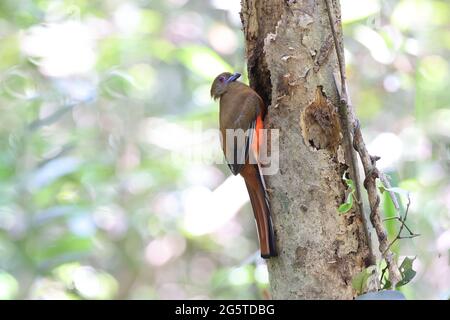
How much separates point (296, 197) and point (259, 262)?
4.37ft

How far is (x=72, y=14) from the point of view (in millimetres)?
5457

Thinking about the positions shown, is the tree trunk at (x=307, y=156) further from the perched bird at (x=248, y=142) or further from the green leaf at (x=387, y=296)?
the green leaf at (x=387, y=296)

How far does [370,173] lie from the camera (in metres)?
2.57

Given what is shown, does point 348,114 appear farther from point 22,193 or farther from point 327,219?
point 22,193

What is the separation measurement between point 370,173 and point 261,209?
0.49 meters

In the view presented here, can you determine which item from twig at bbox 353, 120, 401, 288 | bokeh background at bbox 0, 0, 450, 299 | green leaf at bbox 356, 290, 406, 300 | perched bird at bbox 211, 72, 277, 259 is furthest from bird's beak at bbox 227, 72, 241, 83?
green leaf at bbox 356, 290, 406, 300

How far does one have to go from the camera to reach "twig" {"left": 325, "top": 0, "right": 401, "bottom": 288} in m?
2.46

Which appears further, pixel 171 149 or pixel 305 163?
pixel 171 149

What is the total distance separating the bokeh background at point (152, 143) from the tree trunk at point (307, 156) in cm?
44

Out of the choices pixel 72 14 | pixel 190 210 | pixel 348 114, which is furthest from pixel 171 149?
pixel 348 114

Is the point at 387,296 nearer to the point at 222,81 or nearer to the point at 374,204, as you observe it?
the point at 374,204

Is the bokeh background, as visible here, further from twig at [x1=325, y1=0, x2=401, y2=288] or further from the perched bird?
the perched bird

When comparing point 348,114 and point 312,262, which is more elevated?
point 348,114

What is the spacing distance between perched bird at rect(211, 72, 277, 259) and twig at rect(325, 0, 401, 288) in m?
0.42
